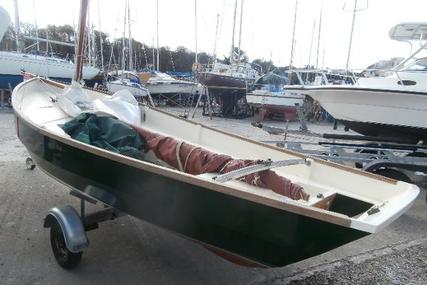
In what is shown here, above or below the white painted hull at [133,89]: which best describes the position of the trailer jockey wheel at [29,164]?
above

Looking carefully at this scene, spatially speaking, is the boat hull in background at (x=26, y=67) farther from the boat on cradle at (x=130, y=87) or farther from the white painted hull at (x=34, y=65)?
the boat on cradle at (x=130, y=87)

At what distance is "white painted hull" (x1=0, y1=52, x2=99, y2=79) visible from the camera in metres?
16.2

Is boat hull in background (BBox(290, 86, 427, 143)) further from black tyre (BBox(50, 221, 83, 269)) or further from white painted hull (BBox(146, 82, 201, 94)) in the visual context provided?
white painted hull (BBox(146, 82, 201, 94))

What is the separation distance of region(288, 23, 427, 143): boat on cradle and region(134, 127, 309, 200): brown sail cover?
12.6 ft

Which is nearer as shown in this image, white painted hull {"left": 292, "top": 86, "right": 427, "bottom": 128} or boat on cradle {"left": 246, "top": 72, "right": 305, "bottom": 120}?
white painted hull {"left": 292, "top": 86, "right": 427, "bottom": 128}

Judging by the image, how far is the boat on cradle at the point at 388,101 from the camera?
20.5 feet

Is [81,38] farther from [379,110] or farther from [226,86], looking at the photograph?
[226,86]

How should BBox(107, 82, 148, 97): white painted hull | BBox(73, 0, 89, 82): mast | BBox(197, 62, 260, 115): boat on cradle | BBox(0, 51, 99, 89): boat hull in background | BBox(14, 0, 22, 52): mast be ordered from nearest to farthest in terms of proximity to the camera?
BBox(73, 0, 89, 82): mast
BBox(0, 51, 99, 89): boat hull in background
BBox(197, 62, 260, 115): boat on cradle
BBox(107, 82, 148, 97): white painted hull
BBox(14, 0, 22, 52): mast

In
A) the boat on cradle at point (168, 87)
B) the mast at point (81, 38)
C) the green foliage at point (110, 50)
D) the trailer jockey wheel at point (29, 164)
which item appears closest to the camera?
the mast at point (81, 38)

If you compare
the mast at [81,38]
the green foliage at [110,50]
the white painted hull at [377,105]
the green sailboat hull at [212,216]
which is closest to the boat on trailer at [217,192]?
the green sailboat hull at [212,216]

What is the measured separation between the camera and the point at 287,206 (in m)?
2.27

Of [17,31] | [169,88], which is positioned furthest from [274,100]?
[17,31]

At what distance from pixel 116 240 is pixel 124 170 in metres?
1.22

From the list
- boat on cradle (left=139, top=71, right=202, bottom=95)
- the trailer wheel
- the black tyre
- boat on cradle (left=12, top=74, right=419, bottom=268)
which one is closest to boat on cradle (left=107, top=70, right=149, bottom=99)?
boat on cradle (left=139, top=71, right=202, bottom=95)
